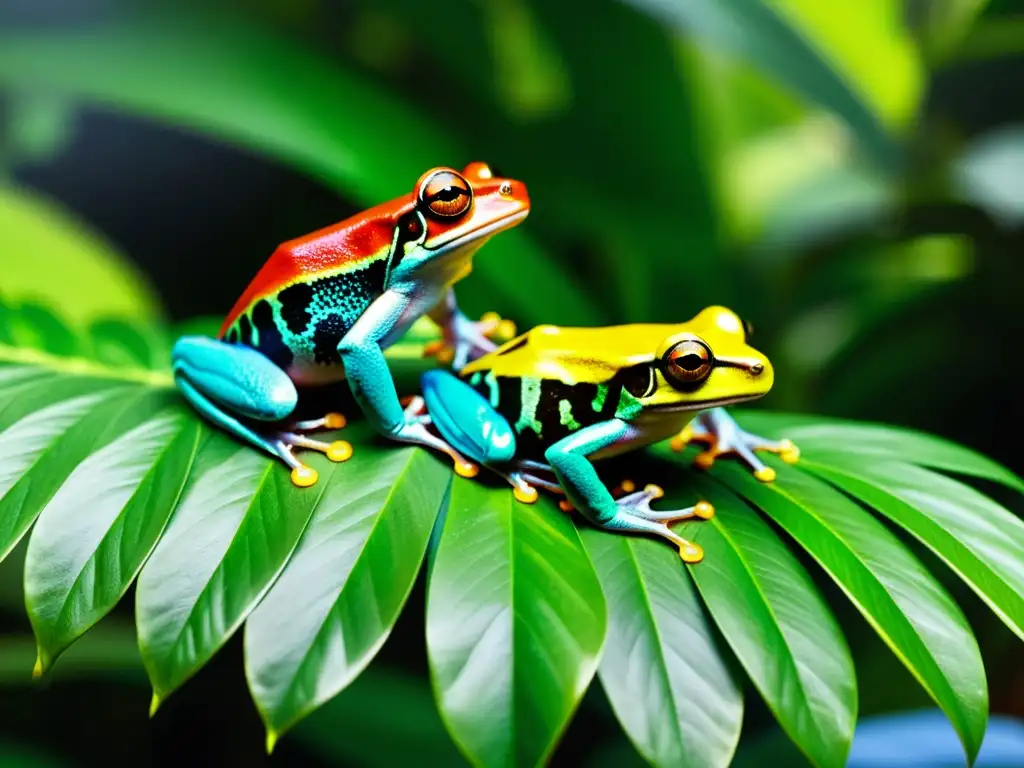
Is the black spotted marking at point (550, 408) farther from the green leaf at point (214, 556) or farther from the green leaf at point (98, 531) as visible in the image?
the green leaf at point (98, 531)

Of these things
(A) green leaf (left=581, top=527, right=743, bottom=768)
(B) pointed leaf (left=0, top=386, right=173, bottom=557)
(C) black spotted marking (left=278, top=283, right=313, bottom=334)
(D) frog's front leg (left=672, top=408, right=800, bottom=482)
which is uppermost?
(C) black spotted marking (left=278, top=283, right=313, bottom=334)

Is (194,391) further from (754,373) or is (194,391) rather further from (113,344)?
(754,373)

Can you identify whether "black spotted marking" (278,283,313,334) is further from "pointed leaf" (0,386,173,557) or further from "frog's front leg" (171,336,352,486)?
"pointed leaf" (0,386,173,557)

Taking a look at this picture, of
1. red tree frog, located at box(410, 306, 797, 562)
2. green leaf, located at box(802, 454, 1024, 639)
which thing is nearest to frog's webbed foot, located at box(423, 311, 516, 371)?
red tree frog, located at box(410, 306, 797, 562)

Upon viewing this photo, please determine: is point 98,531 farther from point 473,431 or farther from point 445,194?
point 445,194

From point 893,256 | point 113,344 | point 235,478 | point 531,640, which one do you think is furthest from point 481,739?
point 893,256

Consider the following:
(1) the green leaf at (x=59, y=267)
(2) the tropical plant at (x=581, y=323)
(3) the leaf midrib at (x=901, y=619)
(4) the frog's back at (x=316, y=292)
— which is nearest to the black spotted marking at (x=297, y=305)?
(4) the frog's back at (x=316, y=292)
